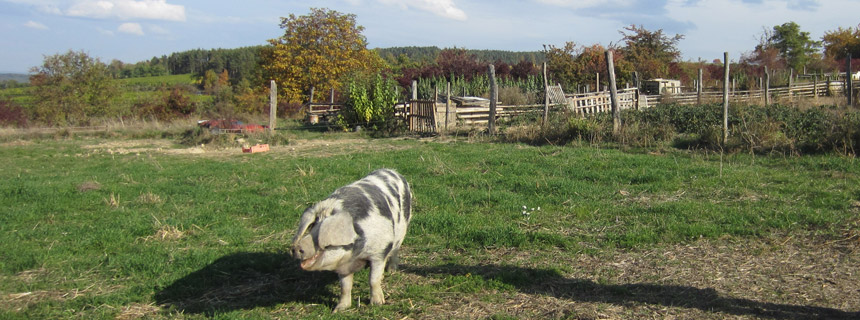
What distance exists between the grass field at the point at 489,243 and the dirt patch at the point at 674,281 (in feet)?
0.07

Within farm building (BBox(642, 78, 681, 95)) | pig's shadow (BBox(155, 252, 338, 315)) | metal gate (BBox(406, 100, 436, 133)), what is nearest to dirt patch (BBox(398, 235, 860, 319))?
pig's shadow (BBox(155, 252, 338, 315))

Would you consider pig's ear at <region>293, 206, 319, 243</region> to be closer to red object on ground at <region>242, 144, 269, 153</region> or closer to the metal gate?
red object on ground at <region>242, 144, 269, 153</region>

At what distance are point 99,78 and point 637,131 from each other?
28.1m

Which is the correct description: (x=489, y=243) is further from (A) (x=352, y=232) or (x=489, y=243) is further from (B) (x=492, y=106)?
(B) (x=492, y=106)

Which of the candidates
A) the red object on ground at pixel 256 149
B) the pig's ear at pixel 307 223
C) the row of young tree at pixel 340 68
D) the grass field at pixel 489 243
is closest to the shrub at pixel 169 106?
the row of young tree at pixel 340 68

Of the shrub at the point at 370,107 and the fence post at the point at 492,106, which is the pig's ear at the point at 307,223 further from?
the shrub at the point at 370,107

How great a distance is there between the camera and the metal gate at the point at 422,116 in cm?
1884

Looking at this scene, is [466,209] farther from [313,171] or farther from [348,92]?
[348,92]

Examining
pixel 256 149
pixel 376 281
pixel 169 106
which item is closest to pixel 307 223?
pixel 376 281

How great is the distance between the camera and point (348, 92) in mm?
21547

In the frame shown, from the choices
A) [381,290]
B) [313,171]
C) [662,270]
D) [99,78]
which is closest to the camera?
[381,290]

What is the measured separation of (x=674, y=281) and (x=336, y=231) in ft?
9.81

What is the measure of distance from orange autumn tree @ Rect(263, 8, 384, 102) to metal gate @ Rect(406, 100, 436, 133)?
53.0ft

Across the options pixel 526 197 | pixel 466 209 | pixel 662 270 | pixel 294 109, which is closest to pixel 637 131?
pixel 526 197
